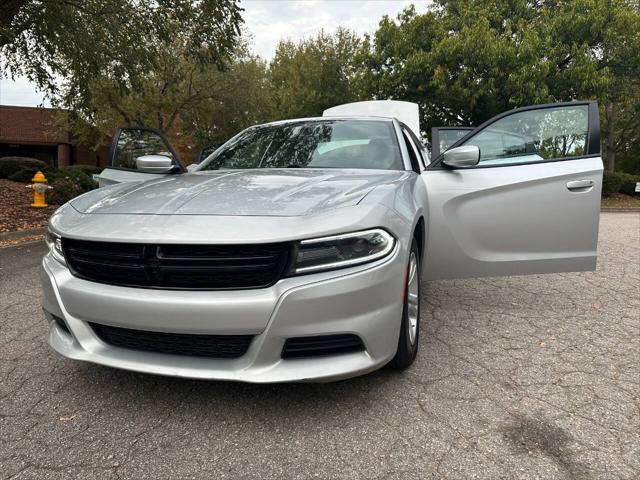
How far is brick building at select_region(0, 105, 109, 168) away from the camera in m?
29.0

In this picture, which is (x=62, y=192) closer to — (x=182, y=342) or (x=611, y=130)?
(x=182, y=342)

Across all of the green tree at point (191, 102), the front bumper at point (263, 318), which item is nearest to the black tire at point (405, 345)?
the front bumper at point (263, 318)

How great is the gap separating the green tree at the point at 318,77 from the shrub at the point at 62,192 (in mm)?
17494

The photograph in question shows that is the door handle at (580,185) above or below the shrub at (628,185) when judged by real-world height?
above

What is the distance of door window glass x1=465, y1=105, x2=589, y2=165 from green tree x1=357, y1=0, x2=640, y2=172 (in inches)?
602

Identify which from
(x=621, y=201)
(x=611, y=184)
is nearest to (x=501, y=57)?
(x=611, y=184)

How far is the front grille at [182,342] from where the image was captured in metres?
1.89

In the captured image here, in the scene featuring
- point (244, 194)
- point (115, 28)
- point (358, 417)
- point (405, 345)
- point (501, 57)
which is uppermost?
point (501, 57)

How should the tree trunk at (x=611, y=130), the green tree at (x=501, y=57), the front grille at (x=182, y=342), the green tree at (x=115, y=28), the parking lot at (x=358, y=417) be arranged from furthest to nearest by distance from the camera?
the tree trunk at (x=611, y=130) < the green tree at (x=501, y=57) < the green tree at (x=115, y=28) < the front grille at (x=182, y=342) < the parking lot at (x=358, y=417)

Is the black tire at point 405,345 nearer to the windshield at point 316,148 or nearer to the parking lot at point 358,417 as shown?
the parking lot at point 358,417

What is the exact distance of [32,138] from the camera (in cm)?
2947

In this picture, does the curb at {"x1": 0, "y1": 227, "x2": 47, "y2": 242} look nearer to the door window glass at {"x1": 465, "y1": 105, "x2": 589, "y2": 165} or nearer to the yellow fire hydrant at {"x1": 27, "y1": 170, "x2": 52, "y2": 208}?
the yellow fire hydrant at {"x1": 27, "y1": 170, "x2": 52, "y2": 208}

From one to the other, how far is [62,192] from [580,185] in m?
9.48

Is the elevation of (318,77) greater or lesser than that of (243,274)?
greater
